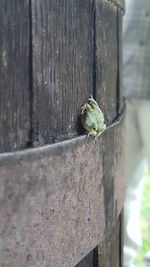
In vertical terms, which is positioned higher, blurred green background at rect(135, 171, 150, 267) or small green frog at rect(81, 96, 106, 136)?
small green frog at rect(81, 96, 106, 136)

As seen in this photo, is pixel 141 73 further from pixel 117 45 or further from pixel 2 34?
pixel 2 34

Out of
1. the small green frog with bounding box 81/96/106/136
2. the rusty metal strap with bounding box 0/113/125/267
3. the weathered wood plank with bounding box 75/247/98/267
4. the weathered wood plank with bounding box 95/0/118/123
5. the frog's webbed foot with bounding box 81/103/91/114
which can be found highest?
the weathered wood plank with bounding box 95/0/118/123

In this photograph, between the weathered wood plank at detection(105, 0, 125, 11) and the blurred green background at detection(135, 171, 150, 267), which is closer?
the weathered wood plank at detection(105, 0, 125, 11)

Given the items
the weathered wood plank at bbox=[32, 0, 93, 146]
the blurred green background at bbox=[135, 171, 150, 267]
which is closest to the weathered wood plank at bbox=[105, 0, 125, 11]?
the weathered wood plank at bbox=[32, 0, 93, 146]

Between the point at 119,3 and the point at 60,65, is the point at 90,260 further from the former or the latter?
the point at 119,3

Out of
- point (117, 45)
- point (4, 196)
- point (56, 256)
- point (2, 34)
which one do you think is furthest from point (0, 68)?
point (117, 45)

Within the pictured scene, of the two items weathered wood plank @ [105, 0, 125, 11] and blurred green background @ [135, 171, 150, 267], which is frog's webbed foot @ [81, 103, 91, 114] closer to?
weathered wood plank @ [105, 0, 125, 11]
